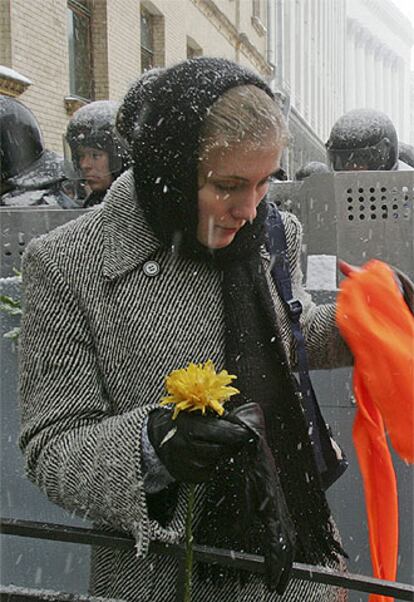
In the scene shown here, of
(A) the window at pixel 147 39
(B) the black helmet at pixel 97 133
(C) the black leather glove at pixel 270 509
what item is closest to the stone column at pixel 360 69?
(A) the window at pixel 147 39

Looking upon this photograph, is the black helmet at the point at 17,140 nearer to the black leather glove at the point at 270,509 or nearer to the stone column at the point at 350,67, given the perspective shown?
the black leather glove at the point at 270,509

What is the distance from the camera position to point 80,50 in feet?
38.1

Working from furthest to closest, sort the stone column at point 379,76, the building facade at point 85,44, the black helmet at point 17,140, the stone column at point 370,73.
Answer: the stone column at point 379,76
the stone column at point 370,73
the building facade at point 85,44
the black helmet at point 17,140

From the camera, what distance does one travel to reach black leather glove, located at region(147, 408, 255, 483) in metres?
1.30

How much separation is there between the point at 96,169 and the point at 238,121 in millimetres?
2933

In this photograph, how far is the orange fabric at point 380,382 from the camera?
5.80 feet

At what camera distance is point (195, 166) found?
156 centimetres

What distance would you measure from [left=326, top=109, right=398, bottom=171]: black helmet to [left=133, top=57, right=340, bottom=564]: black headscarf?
3.55 metres

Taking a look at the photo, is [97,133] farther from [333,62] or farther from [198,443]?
[333,62]

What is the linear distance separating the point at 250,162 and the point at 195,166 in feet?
0.36

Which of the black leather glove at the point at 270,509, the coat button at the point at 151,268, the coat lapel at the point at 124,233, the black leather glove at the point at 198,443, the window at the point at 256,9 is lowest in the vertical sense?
the black leather glove at the point at 270,509

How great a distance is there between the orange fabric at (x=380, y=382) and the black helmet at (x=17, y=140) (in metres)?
3.65

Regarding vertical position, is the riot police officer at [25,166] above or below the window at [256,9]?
below

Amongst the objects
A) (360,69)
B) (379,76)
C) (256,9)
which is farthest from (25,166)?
(379,76)
